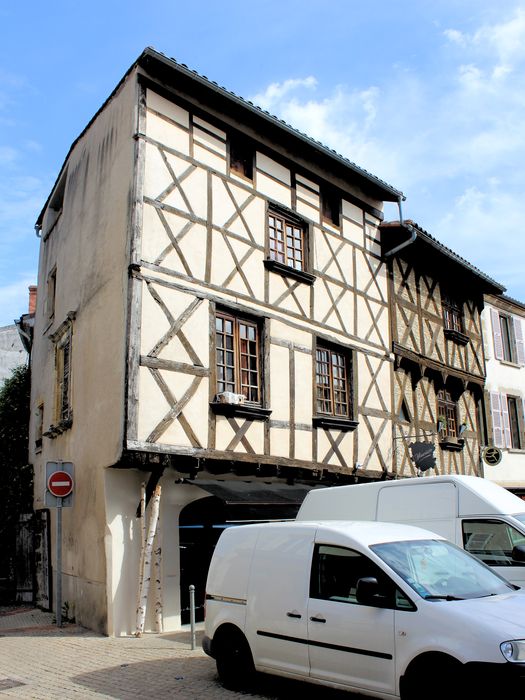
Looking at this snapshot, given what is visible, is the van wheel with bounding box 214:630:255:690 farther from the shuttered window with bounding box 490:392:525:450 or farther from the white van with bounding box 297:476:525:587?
the shuttered window with bounding box 490:392:525:450

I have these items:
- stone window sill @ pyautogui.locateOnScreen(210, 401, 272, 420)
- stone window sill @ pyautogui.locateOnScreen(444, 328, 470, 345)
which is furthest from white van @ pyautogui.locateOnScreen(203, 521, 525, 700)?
stone window sill @ pyautogui.locateOnScreen(444, 328, 470, 345)

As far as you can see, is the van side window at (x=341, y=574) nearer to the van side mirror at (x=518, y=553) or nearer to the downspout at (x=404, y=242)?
the van side mirror at (x=518, y=553)

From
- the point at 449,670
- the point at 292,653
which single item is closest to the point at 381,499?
the point at 292,653

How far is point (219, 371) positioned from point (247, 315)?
125 cm

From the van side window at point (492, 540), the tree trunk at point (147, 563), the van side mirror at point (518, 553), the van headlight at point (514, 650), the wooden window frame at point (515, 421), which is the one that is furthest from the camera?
the wooden window frame at point (515, 421)

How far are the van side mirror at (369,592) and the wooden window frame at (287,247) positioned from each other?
311 inches

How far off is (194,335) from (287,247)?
11.0 feet

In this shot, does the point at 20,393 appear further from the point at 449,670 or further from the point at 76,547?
the point at 449,670

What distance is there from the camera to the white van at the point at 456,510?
26.6 feet

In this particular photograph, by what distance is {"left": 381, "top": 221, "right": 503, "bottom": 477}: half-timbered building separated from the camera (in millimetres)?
15656

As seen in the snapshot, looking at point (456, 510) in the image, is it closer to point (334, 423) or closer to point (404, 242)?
point (334, 423)

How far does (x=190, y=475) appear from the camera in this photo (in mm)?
10727

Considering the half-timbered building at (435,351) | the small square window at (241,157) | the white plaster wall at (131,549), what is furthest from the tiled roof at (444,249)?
the white plaster wall at (131,549)

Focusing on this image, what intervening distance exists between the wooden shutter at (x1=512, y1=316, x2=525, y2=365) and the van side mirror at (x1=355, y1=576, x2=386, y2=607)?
675 inches
